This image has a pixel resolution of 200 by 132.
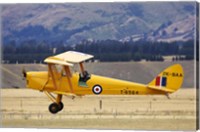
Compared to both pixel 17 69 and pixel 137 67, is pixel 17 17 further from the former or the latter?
pixel 137 67

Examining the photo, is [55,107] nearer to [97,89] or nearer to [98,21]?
[97,89]

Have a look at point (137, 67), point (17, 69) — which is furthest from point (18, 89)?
point (137, 67)

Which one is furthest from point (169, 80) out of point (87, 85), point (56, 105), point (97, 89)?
point (56, 105)

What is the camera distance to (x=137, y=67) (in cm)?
2580

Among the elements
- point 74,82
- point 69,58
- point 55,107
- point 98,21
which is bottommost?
point 55,107

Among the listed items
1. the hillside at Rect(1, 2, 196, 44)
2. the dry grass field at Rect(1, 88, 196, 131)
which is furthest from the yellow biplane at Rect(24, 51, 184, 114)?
the hillside at Rect(1, 2, 196, 44)

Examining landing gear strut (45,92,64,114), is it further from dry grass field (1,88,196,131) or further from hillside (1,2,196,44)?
hillside (1,2,196,44)

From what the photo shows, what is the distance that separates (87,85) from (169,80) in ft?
6.09

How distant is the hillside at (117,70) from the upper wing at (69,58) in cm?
19

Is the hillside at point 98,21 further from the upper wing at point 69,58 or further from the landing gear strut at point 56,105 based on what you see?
the landing gear strut at point 56,105

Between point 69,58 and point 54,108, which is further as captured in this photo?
point 54,108

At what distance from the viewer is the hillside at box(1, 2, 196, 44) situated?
2538cm

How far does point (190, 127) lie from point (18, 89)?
3.97 metres

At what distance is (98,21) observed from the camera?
85.0ft
